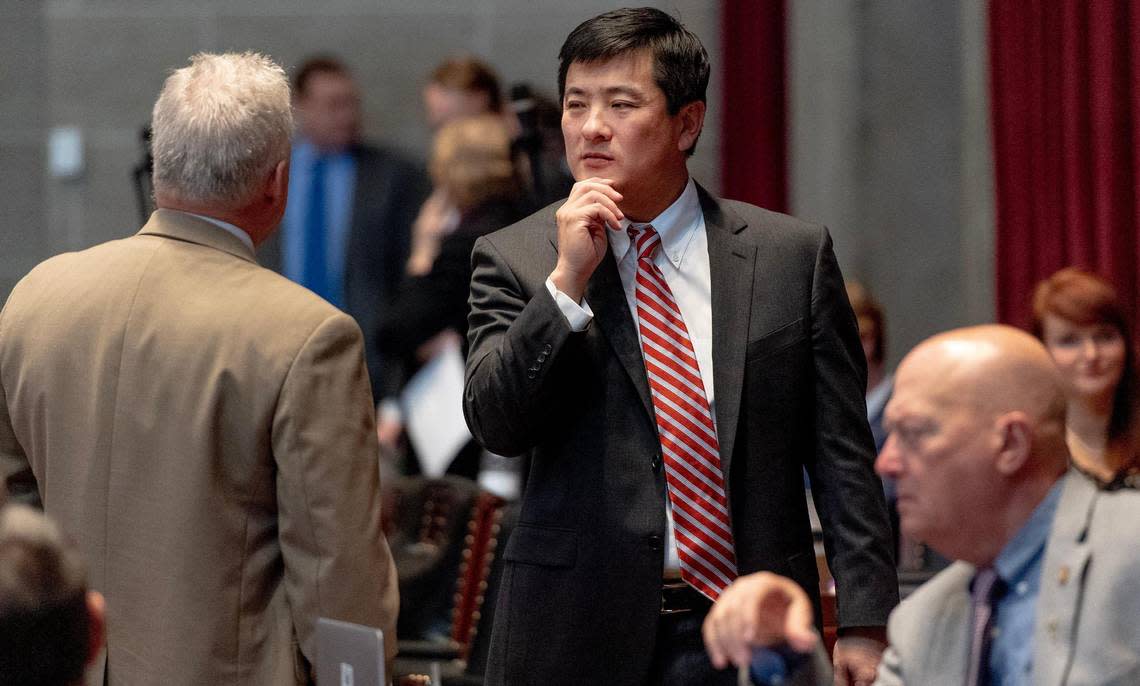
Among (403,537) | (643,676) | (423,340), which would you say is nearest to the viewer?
(643,676)

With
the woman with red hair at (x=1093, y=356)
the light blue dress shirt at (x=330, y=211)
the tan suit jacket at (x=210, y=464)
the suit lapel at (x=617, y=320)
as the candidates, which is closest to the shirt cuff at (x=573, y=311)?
the suit lapel at (x=617, y=320)

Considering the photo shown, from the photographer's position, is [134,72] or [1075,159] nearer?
[1075,159]

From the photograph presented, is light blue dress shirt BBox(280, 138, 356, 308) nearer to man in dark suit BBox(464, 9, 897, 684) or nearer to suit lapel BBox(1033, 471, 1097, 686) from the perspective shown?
man in dark suit BBox(464, 9, 897, 684)

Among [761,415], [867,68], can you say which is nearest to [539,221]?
[761,415]

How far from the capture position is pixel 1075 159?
5.27 metres

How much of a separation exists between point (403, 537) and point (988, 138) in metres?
2.78

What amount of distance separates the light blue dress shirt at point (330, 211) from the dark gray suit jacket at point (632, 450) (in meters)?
3.92

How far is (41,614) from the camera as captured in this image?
179cm

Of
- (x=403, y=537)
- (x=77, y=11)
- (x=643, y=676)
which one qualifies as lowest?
(x=403, y=537)

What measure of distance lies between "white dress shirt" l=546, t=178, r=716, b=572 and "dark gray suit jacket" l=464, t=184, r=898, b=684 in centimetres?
3

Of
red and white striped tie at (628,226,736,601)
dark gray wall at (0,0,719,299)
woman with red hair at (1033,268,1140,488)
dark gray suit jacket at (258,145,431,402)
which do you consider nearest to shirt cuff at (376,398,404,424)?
dark gray suit jacket at (258,145,431,402)

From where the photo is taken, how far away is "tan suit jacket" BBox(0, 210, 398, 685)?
2881 mm

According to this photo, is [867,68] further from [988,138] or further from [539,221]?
[539,221]

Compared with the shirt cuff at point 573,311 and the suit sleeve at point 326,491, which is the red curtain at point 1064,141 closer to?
the shirt cuff at point 573,311
